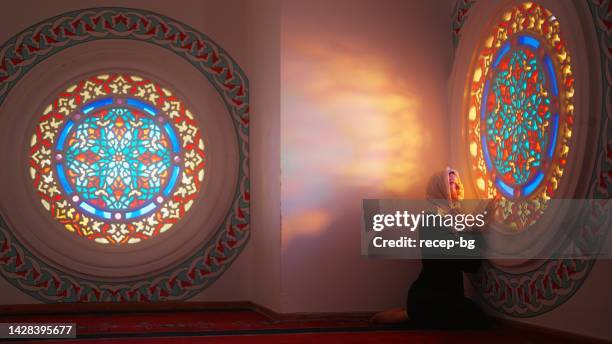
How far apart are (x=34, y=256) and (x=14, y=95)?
3.83ft

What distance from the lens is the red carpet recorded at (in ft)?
12.8

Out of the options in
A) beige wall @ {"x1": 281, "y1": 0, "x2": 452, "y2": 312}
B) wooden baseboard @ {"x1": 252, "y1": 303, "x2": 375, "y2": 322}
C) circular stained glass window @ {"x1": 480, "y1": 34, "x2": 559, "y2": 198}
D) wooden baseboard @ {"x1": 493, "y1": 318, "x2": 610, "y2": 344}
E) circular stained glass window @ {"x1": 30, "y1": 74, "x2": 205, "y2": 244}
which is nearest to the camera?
wooden baseboard @ {"x1": 493, "y1": 318, "x2": 610, "y2": 344}

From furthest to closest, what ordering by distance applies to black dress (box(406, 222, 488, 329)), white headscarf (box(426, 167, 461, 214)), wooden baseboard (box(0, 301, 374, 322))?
wooden baseboard (box(0, 301, 374, 322)) < white headscarf (box(426, 167, 461, 214)) < black dress (box(406, 222, 488, 329))

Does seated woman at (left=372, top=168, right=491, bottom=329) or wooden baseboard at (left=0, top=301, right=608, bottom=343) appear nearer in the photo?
seated woman at (left=372, top=168, right=491, bottom=329)

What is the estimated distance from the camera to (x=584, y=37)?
370 centimetres

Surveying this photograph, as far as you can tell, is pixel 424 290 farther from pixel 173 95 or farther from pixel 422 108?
pixel 173 95

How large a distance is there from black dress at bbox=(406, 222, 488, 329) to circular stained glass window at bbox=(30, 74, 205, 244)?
2.06 m

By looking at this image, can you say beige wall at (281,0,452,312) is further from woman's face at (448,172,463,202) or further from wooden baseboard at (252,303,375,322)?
woman's face at (448,172,463,202)

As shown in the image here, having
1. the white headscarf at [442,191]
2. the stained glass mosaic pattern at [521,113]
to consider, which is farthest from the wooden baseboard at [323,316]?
the stained glass mosaic pattern at [521,113]

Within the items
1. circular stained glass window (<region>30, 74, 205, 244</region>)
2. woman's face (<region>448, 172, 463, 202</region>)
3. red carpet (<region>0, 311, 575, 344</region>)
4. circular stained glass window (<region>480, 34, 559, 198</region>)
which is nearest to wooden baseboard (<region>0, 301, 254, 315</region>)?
red carpet (<region>0, 311, 575, 344</region>)

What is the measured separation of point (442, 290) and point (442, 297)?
0.28 feet

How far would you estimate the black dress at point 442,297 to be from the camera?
4.43 metres

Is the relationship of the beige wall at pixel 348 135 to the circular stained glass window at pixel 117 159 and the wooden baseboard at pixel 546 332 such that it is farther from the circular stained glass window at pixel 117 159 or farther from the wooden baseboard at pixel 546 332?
the circular stained glass window at pixel 117 159

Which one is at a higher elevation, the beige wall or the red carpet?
the beige wall
